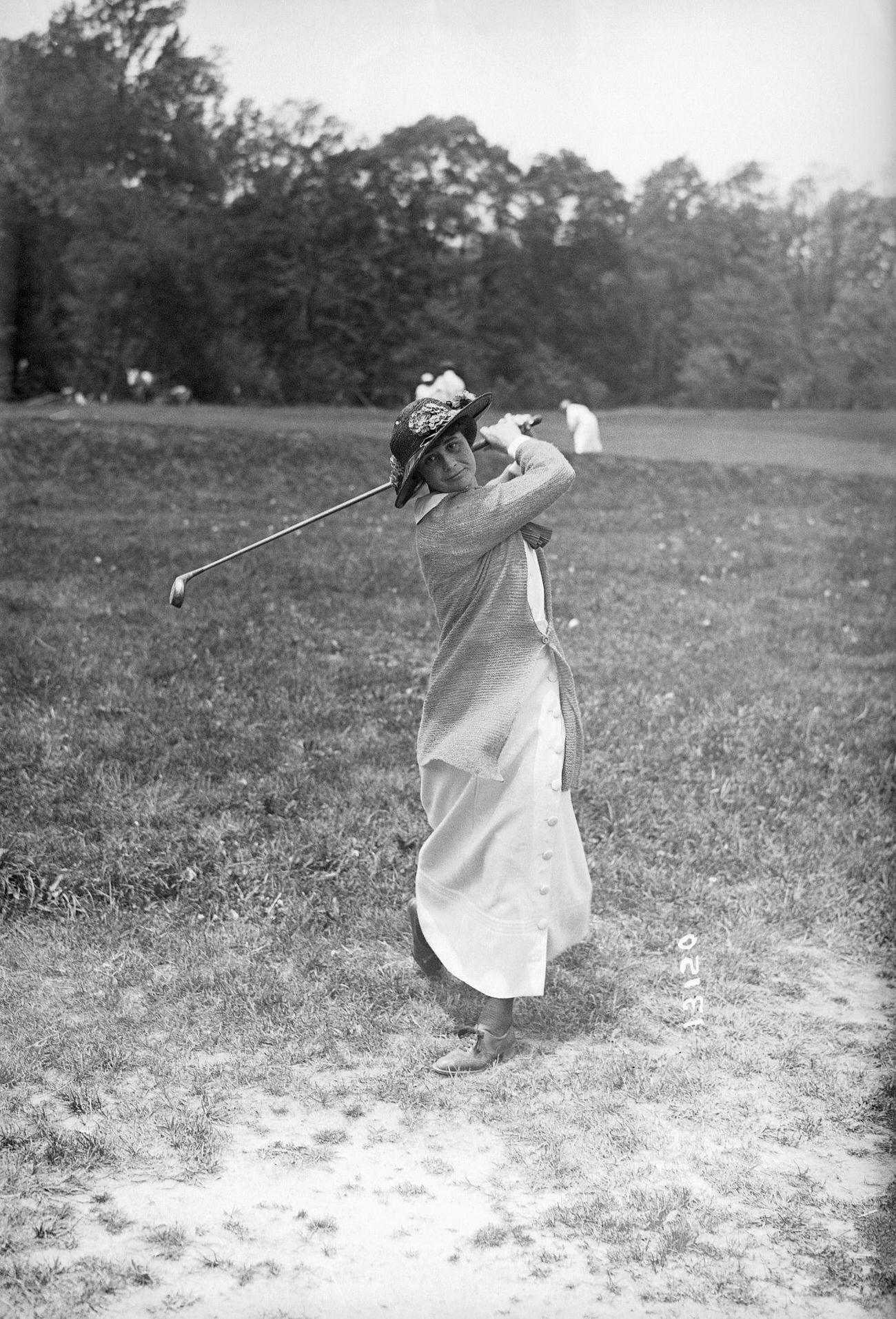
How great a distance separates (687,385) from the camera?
5816mm

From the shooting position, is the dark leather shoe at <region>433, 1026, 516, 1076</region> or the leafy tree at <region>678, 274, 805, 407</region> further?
the leafy tree at <region>678, 274, 805, 407</region>

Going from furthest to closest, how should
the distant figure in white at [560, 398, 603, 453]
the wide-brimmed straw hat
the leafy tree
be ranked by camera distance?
the leafy tree
the distant figure in white at [560, 398, 603, 453]
the wide-brimmed straw hat

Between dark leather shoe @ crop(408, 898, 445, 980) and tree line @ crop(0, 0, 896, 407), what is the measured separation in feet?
7.14

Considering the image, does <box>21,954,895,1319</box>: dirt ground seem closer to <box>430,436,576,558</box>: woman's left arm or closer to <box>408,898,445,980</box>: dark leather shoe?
<box>408,898,445,980</box>: dark leather shoe

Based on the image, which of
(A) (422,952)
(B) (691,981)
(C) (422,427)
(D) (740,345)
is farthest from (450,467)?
(D) (740,345)

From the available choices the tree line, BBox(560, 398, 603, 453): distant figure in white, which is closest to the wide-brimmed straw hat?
the tree line

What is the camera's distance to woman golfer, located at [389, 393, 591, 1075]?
3.39 m

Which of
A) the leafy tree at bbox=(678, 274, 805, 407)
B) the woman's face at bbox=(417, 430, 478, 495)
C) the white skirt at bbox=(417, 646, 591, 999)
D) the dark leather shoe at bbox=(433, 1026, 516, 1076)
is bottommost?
the dark leather shoe at bbox=(433, 1026, 516, 1076)

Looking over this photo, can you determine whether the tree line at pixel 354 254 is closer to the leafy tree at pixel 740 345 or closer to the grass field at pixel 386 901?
the leafy tree at pixel 740 345

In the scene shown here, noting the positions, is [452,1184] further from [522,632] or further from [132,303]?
[132,303]

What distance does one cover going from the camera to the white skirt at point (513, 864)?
3441mm

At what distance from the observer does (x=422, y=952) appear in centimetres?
382

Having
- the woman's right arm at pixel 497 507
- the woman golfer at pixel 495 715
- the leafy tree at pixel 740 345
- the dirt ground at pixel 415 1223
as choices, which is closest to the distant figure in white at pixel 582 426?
the leafy tree at pixel 740 345

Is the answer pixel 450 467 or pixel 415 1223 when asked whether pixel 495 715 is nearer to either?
pixel 450 467
